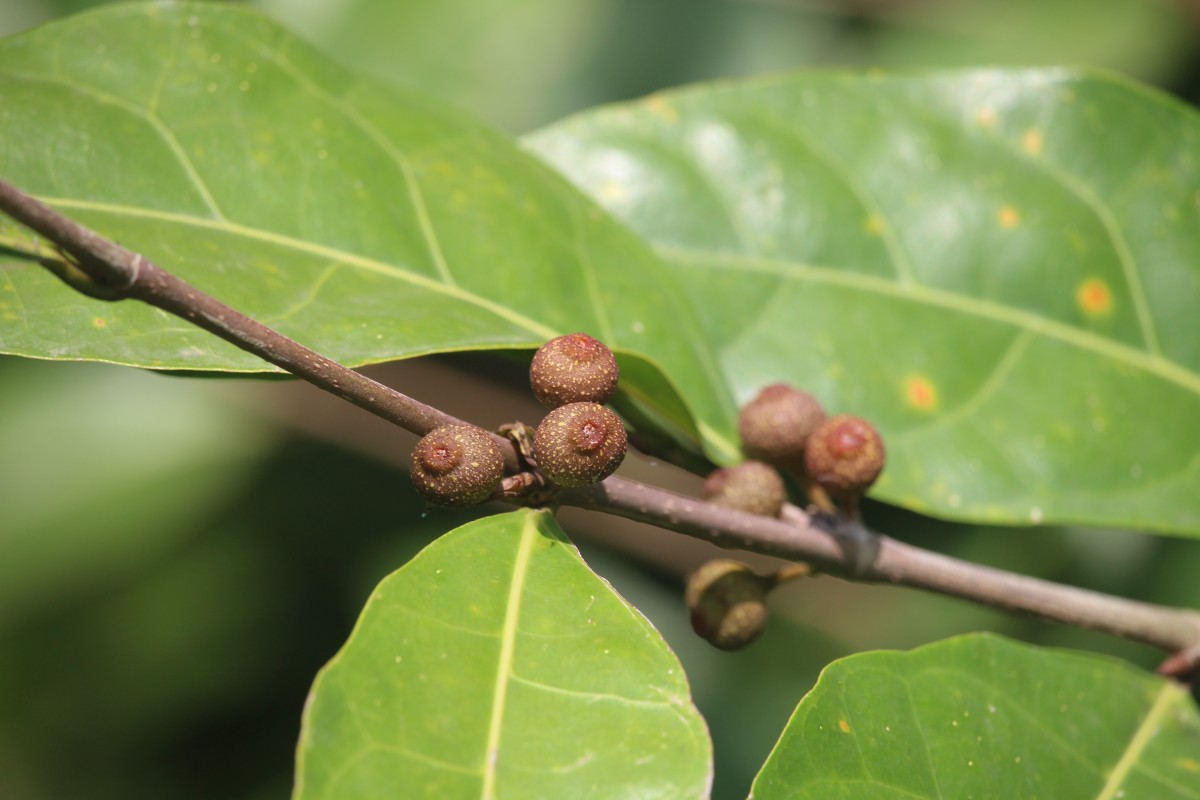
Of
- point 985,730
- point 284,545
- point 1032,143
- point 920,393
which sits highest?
point 1032,143

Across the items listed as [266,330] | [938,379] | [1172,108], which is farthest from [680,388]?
[1172,108]

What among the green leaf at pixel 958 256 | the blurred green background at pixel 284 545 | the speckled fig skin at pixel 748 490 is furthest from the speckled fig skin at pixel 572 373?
the blurred green background at pixel 284 545

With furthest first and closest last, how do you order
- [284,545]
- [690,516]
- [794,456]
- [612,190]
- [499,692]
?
[284,545] < [612,190] < [794,456] < [690,516] < [499,692]

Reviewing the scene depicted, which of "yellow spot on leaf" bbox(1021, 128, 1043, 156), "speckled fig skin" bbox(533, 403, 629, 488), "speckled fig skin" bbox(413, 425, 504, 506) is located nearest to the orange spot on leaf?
"yellow spot on leaf" bbox(1021, 128, 1043, 156)

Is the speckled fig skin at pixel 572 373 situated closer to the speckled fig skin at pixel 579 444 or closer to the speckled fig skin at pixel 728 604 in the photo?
the speckled fig skin at pixel 579 444

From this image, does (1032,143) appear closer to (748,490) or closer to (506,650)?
(748,490)

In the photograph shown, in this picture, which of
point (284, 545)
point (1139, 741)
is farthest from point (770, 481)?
point (284, 545)

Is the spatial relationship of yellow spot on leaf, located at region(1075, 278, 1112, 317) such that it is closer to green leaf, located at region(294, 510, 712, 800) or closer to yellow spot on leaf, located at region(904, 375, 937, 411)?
yellow spot on leaf, located at region(904, 375, 937, 411)
